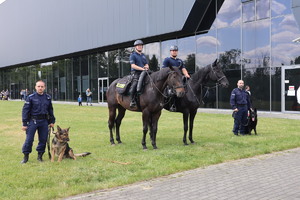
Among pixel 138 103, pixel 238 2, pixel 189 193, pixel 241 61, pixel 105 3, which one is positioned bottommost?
pixel 189 193

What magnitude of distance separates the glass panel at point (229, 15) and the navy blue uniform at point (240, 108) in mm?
11776

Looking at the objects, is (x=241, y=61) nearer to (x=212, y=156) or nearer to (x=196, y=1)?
(x=196, y=1)

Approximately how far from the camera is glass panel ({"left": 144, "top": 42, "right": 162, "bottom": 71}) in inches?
1048

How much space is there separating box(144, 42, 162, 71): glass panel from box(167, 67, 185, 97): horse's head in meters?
18.7

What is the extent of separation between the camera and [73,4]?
34.0m

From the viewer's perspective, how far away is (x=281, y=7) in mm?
19016

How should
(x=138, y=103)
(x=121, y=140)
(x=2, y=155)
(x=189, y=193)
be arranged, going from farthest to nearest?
1. (x=121, y=140)
2. (x=138, y=103)
3. (x=2, y=155)
4. (x=189, y=193)

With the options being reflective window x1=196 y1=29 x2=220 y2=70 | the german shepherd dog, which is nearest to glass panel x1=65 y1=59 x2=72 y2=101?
reflective window x1=196 y1=29 x2=220 y2=70

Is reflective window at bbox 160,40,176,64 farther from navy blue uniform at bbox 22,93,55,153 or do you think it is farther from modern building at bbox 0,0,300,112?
navy blue uniform at bbox 22,93,55,153

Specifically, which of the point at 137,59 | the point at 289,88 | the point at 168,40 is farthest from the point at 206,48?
the point at 137,59

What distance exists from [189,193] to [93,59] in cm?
3113

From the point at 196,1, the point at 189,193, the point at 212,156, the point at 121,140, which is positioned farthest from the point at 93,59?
the point at 189,193

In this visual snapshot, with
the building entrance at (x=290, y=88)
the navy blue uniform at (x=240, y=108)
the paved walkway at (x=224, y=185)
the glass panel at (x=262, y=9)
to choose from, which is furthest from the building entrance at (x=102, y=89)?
the paved walkway at (x=224, y=185)

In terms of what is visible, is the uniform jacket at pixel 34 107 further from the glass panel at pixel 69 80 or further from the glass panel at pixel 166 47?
the glass panel at pixel 69 80
